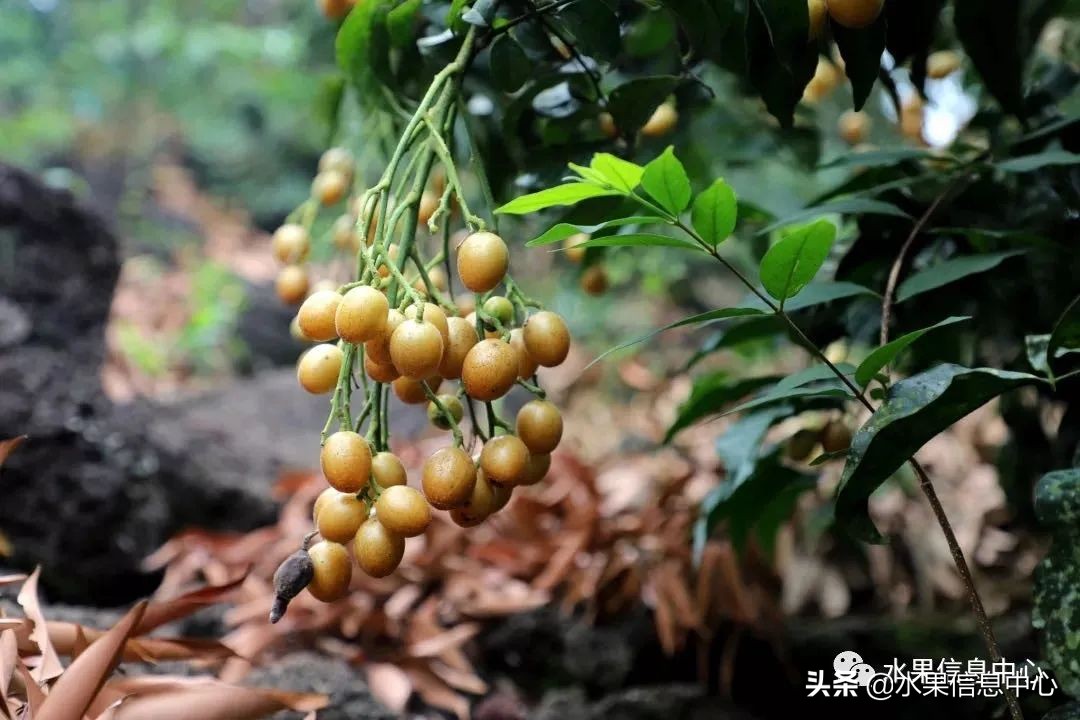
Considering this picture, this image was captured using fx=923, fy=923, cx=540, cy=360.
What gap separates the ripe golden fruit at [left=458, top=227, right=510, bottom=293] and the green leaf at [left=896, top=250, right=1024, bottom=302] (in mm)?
330

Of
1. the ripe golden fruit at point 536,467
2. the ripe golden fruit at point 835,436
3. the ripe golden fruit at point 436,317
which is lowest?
the ripe golden fruit at point 835,436

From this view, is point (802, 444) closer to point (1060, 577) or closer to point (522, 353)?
point (1060, 577)

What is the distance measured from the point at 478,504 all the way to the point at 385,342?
130mm

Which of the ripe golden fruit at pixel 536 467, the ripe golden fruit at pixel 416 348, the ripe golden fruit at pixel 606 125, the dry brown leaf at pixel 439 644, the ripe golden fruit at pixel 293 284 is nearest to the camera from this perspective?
the ripe golden fruit at pixel 416 348

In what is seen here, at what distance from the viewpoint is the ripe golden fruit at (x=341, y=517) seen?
1.92ft

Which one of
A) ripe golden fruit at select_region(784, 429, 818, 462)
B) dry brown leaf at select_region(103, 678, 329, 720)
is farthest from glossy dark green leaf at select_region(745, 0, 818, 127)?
dry brown leaf at select_region(103, 678, 329, 720)

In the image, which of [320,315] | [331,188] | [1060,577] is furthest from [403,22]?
[1060,577]

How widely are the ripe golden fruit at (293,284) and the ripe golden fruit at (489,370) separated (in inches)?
13.1

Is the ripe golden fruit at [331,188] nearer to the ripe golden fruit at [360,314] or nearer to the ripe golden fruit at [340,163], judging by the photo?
the ripe golden fruit at [340,163]

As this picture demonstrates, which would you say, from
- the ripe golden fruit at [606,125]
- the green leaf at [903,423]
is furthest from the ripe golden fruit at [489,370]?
the ripe golden fruit at [606,125]

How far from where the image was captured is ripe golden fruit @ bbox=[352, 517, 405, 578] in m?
0.57

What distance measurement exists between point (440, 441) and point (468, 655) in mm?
630

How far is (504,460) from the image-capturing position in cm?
59

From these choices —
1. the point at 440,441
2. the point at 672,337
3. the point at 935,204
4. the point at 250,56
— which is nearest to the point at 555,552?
the point at 440,441
